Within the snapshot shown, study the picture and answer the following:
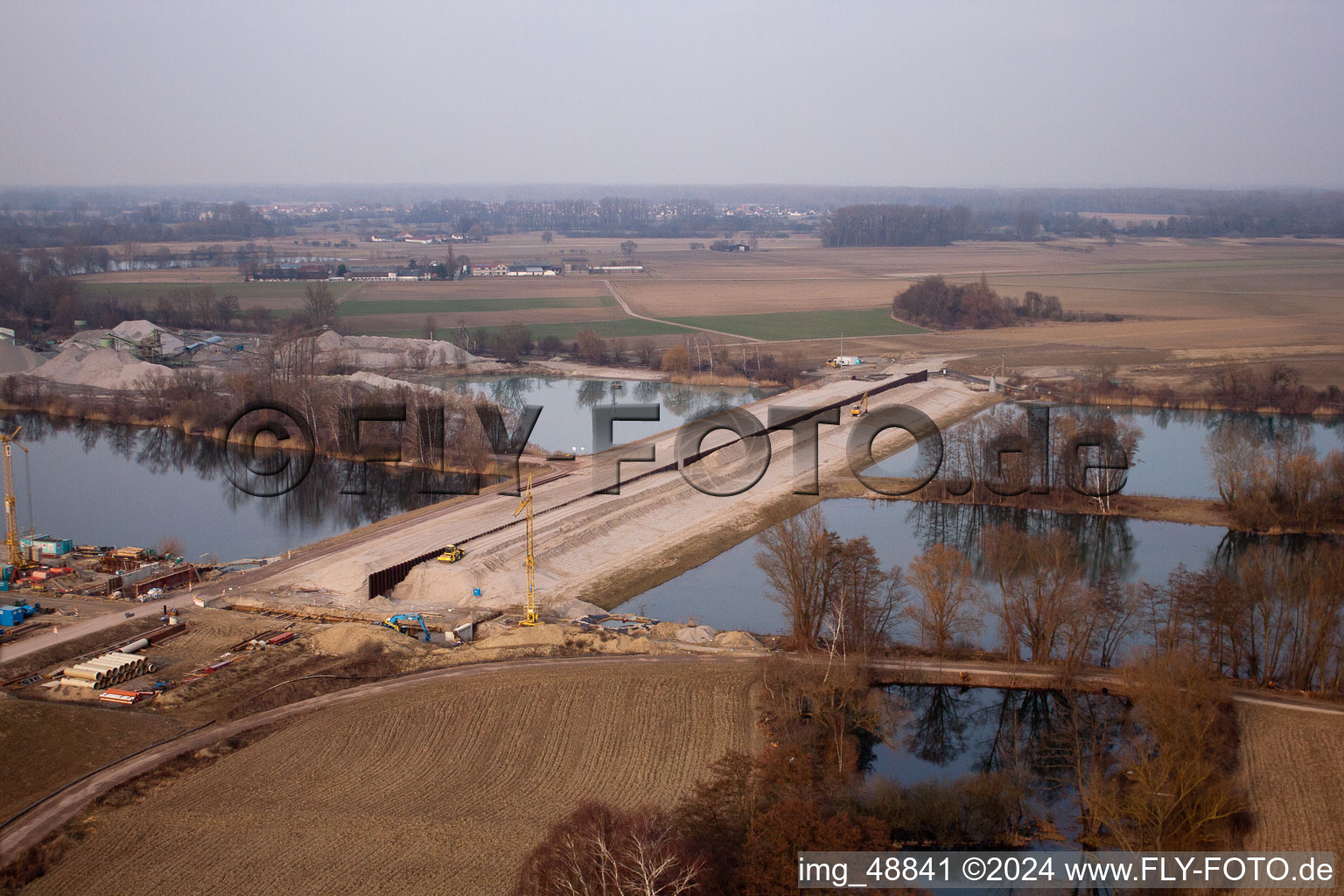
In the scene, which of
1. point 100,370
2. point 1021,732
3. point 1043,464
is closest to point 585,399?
point 100,370

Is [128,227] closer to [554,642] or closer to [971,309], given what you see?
[971,309]

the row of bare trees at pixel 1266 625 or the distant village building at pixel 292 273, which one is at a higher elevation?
Result: the distant village building at pixel 292 273

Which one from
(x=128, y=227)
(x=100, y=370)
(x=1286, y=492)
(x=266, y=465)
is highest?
(x=128, y=227)

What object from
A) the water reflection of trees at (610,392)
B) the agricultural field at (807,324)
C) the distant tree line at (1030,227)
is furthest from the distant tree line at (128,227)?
the distant tree line at (1030,227)

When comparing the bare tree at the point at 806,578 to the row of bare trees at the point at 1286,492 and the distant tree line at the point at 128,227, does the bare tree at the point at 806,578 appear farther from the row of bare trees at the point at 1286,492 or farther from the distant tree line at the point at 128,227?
Result: the distant tree line at the point at 128,227

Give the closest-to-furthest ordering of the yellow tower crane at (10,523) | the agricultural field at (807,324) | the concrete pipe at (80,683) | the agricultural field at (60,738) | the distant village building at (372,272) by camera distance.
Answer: the agricultural field at (60,738) → the concrete pipe at (80,683) → the yellow tower crane at (10,523) → the agricultural field at (807,324) → the distant village building at (372,272)

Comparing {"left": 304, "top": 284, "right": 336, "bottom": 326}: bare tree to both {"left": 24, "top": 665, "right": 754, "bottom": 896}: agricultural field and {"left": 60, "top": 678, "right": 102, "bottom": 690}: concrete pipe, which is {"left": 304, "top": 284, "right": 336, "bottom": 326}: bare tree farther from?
{"left": 24, "top": 665, "right": 754, "bottom": 896}: agricultural field

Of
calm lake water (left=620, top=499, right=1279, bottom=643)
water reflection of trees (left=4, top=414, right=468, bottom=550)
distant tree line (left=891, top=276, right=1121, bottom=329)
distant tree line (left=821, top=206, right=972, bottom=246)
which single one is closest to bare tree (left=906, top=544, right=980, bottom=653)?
calm lake water (left=620, top=499, right=1279, bottom=643)
